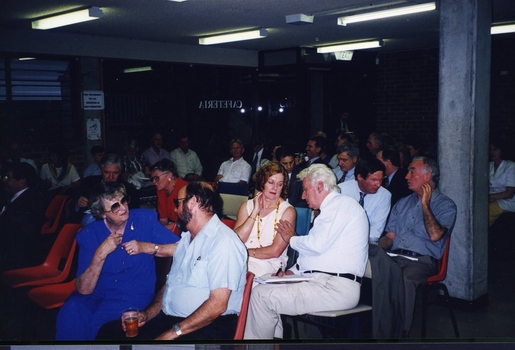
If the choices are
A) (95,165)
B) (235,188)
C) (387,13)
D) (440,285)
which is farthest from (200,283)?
(387,13)

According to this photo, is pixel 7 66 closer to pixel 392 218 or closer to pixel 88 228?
pixel 88 228

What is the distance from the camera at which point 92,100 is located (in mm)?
8133

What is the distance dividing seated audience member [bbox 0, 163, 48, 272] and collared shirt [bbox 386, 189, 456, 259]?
9.33ft

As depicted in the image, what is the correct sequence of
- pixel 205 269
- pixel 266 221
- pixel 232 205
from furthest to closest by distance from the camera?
pixel 232 205 → pixel 266 221 → pixel 205 269

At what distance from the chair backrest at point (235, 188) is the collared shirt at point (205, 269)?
8.82ft

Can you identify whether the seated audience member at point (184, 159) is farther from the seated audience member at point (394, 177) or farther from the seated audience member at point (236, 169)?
the seated audience member at point (394, 177)

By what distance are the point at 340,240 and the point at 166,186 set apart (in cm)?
200

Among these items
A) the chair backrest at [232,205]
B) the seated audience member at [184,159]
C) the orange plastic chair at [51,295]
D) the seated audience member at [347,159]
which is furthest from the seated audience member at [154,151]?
the orange plastic chair at [51,295]

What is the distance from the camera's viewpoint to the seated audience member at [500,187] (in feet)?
19.8

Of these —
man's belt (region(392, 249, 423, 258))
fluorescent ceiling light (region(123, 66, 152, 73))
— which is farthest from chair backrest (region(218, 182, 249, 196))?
fluorescent ceiling light (region(123, 66, 152, 73))

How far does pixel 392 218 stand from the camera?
4375 millimetres

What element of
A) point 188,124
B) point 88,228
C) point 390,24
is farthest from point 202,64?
point 88,228

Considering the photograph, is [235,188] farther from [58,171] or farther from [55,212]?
[58,171]

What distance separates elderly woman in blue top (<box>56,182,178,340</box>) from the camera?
311 cm
